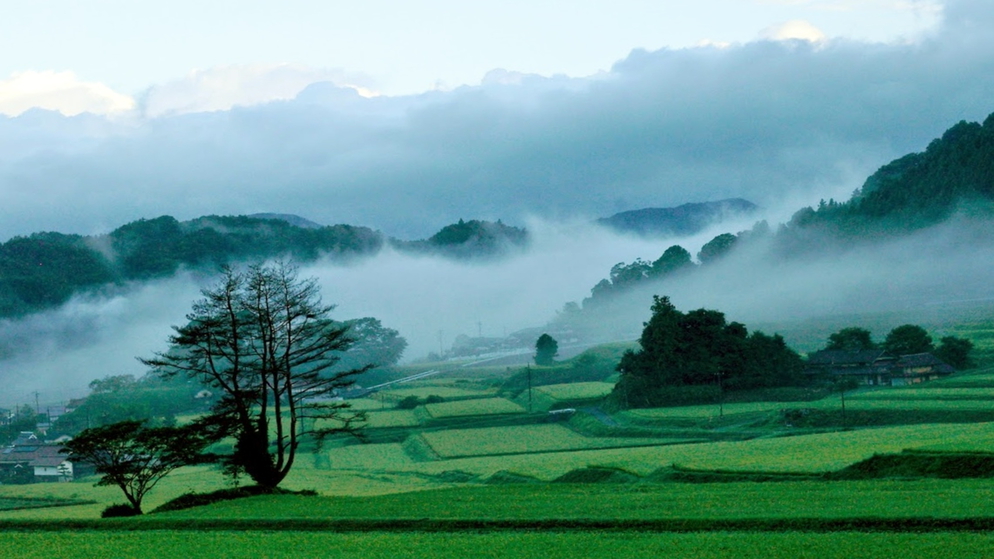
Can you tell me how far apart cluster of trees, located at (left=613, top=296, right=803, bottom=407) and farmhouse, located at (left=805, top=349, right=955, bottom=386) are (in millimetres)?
2505

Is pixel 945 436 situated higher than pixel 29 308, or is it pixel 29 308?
pixel 29 308

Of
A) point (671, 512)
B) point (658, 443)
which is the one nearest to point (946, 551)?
point (671, 512)

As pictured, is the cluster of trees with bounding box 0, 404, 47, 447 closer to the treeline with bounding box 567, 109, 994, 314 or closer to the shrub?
the shrub

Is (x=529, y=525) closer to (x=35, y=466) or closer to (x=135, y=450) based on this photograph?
(x=135, y=450)

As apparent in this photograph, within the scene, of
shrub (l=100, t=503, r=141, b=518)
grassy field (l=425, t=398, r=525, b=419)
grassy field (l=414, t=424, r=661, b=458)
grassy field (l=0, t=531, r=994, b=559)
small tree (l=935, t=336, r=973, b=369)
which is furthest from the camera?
small tree (l=935, t=336, r=973, b=369)

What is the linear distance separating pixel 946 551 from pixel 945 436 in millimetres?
21882

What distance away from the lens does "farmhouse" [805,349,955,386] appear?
72312mm

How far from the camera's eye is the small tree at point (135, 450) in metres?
32.6

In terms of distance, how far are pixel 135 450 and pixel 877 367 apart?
55676 mm

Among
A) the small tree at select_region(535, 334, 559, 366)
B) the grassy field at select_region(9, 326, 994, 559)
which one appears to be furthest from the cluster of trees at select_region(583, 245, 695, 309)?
the grassy field at select_region(9, 326, 994, 559)

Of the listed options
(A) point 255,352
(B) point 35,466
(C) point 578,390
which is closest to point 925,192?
(C) point 578,390

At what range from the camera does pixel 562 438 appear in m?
61.2

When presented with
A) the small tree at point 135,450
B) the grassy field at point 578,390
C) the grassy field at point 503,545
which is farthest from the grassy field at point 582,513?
the grassy field at point 578,390

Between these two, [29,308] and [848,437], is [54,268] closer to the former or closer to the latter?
[29,308]
